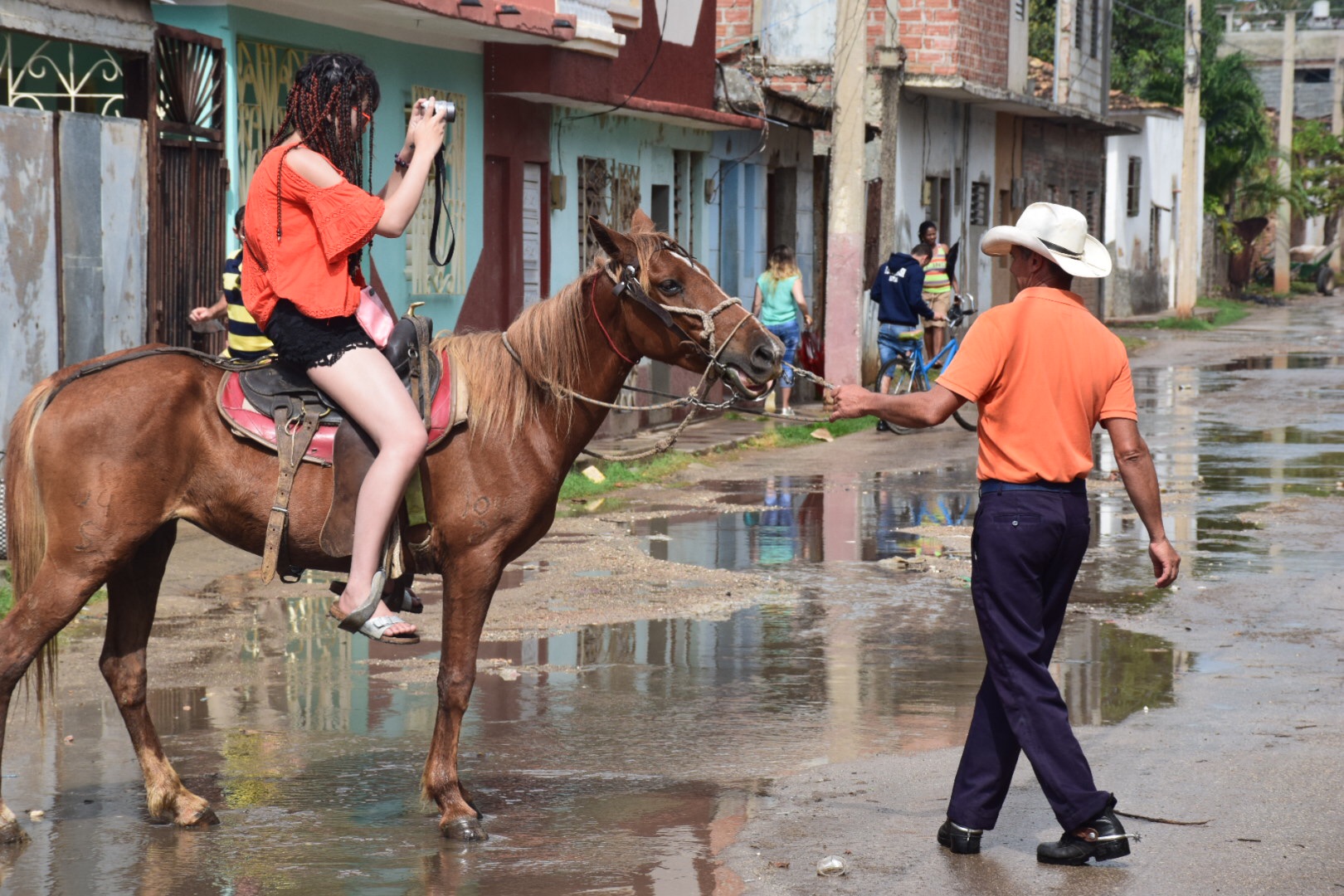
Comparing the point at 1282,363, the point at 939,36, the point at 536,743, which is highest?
the point at 939,36

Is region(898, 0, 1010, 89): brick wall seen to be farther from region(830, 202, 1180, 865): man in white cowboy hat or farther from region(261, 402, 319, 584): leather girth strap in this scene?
region(261, 402, 319, 584): leather girth strap

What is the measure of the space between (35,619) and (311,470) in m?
0.97

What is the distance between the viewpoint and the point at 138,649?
18.9 ft

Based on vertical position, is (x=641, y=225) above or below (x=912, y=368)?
above

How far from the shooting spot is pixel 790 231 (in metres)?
23.0

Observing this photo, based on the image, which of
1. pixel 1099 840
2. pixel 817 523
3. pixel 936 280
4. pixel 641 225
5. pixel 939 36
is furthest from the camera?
pixel 939 36

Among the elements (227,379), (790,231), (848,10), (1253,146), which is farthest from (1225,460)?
(1253,146)

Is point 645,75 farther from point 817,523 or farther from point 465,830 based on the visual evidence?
point 465,830

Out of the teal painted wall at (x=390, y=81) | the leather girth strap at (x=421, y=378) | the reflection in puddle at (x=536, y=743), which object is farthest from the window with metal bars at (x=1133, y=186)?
the leather girth strap at (x=421, y=378)

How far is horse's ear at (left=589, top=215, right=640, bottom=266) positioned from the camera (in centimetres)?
563

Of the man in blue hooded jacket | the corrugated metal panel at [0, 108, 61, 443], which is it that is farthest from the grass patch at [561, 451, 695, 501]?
the corrugated metal panel at [0, 108, 61, 443]

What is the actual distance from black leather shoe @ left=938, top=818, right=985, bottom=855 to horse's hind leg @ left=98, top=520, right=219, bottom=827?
92.8 inches

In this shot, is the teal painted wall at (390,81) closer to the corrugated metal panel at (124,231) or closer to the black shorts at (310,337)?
the corrugated metal panel at (124,231)

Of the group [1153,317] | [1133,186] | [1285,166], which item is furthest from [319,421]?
[1285,166]
